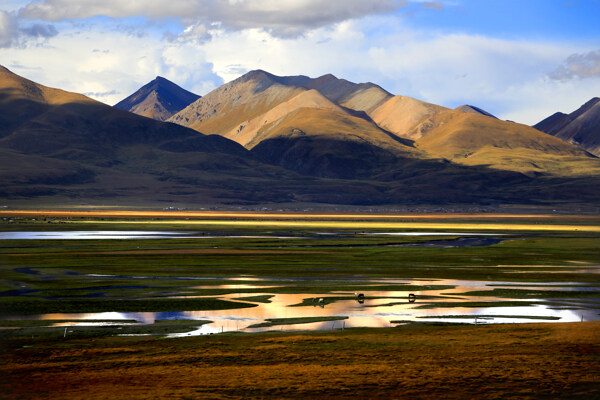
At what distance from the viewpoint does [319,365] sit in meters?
29.7

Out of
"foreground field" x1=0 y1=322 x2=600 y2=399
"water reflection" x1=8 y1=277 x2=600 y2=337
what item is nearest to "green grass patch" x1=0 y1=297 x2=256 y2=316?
"water reflection" x1=8 y1=277 x2=600 y2=337

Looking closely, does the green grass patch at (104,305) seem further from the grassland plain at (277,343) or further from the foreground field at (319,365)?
the foreground field at (319,365)

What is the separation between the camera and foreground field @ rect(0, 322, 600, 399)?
85.3ft

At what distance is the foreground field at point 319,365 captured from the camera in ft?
85.3

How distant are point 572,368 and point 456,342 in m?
5.84

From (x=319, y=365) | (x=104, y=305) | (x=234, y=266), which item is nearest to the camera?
(x=319, y=365)

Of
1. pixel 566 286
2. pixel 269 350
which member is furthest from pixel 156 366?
pixel 566 286

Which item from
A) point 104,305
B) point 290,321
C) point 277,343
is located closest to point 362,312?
point 290,321

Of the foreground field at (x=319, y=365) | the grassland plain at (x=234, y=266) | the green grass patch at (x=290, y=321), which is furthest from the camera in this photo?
the grassland plain at (x=234, y=266)

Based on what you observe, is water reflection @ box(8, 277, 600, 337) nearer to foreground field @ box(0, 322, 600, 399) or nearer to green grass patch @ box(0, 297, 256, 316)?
green grass patch @ box(0, 297, 256, 316)

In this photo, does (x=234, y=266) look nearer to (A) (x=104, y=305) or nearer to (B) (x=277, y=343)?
(A) (x=104, y=305)

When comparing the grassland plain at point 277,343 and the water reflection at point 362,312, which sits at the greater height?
the grassland plain at point 277,343

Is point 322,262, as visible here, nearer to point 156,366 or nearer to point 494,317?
point 494,317

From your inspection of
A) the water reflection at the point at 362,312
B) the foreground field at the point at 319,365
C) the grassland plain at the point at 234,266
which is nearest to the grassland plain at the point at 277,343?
the foreground field at the point at 319,365
